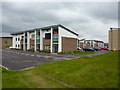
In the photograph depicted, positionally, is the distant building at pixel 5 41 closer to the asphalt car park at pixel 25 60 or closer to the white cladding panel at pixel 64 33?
the white cladding panel at pixel 64 33

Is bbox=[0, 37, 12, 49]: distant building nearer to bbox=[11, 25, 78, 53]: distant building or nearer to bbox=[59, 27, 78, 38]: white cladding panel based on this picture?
bbox=[11, 25, 78, 53]: distant building

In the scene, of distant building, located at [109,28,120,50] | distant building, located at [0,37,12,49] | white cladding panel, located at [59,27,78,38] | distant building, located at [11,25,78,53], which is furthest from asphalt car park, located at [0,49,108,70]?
distant building, located at [0,37,12,49]

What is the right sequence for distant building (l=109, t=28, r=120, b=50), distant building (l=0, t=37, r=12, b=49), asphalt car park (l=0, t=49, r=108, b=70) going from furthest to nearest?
distant building (l=0, t=37, r=12, b=49) → distant building (l=109, t=28, r=120, b=50) → asphalt car park (l=0, t=49, r=108, b=70)

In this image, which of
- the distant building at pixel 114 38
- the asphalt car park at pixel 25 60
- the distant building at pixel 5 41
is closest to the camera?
the asphalt car park at pixel 25 60

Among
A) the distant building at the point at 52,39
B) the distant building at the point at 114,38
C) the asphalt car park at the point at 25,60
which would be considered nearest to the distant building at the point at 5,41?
the distant building at the point at 52,39

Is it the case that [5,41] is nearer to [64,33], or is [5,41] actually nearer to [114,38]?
[64,33]

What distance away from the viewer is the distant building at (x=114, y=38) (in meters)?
15.8

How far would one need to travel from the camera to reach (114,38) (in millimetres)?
16016

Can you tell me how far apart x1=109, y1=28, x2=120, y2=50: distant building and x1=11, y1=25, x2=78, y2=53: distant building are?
62.4ft

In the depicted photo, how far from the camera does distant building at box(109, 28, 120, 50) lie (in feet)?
51.8

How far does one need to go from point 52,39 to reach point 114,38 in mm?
22124

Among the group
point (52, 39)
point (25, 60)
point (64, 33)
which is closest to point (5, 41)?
point (52, 39)

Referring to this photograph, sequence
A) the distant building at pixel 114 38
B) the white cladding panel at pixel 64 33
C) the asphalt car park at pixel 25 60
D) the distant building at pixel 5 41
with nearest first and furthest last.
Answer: the asphalt car park at pixel 25 60, the distant building at pixel 114 38, the white cladding panel at pixel 64 33, the distant building at pixel 5 41

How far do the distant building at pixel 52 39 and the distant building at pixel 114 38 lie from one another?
19008mm
